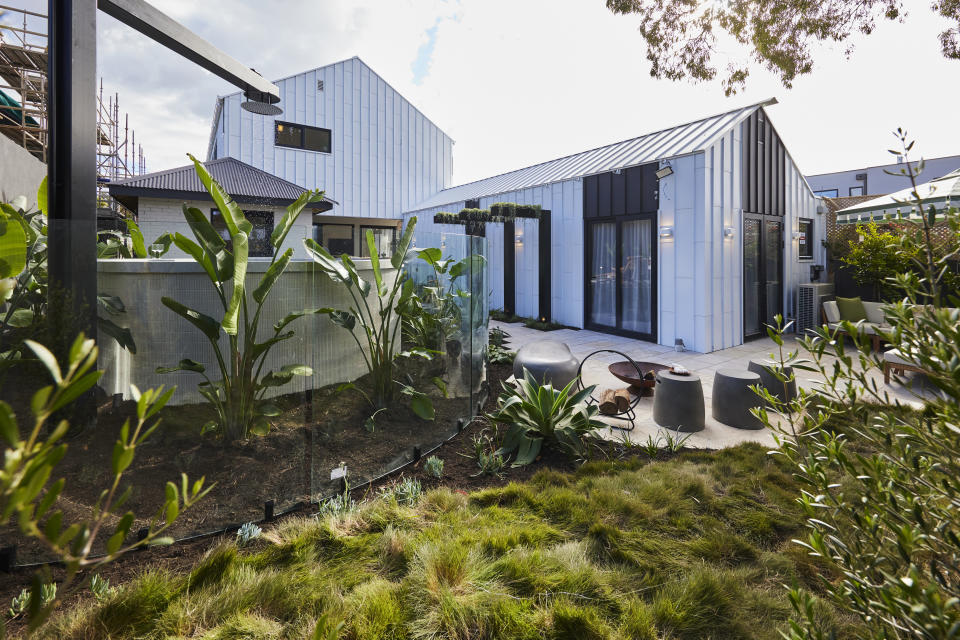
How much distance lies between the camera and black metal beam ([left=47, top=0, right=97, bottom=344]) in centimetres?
252

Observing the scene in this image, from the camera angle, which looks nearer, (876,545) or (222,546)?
(876,545)

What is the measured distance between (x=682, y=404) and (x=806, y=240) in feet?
27.3

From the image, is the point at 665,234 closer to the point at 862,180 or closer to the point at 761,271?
the point at 761,271

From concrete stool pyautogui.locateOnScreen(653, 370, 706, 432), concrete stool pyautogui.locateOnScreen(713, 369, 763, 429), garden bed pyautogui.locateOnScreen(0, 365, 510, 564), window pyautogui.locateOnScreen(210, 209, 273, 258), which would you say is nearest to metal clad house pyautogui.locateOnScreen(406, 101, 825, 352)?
concrete stool pyautogui.locateOnScreen(713, 369, 763, 429)

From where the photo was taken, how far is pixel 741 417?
4445 millimetres

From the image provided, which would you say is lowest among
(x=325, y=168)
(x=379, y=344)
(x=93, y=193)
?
(x=379, y=344)

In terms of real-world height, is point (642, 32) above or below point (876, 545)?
above

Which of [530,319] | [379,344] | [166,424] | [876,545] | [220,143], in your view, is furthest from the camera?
[220,143]

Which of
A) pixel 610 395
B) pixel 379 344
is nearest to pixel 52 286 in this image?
pixel 379 344

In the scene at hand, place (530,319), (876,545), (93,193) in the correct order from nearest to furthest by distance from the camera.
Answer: (876,545) < (93,193) < (530,319)

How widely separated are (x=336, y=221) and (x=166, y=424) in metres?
16.9

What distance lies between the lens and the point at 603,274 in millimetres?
9797

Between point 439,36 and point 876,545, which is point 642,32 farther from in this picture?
point 876,545

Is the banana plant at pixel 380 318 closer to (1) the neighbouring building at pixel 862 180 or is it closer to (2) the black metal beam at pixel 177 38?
(2) the black metal beam at pixel 177 38
